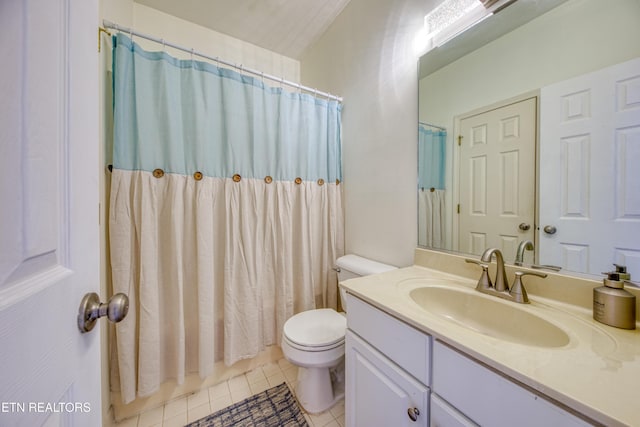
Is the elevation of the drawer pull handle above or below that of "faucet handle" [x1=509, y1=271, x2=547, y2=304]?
below

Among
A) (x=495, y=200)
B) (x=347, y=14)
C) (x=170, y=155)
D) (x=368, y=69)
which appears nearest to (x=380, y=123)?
(x=368, y=69)

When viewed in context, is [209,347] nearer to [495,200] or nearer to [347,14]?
[495,200]

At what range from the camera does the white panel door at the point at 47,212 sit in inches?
10.4

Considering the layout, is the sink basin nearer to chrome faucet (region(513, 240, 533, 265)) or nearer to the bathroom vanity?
the bathroom vanity

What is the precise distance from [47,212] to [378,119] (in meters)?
1.52

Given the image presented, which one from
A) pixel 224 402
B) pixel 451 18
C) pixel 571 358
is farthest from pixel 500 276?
pixel 224 402

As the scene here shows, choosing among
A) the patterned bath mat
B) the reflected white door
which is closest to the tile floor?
the patterned bath mat

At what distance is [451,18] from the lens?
109cm

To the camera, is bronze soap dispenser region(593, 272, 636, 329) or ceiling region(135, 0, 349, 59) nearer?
bronze soap dispenser region(593, 272, 636, 329)

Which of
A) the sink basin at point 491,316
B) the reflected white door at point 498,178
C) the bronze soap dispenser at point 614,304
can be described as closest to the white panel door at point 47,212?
the sink basin at point 491,316

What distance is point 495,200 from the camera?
1.00m

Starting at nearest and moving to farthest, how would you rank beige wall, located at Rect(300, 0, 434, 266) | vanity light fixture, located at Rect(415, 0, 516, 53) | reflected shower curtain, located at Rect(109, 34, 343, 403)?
vanity light fixture, located at Rect(415, 0, 516, 53) < reflected shower curtain, located at Rect(109, 34, 343, 403) < beige wall, located at Rect(300, 0, 434, 266)

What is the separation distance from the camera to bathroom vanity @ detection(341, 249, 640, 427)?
1.50 ft

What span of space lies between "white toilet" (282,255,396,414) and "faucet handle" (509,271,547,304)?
0.60 metres
